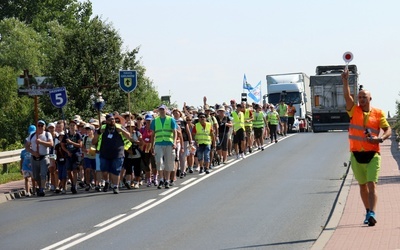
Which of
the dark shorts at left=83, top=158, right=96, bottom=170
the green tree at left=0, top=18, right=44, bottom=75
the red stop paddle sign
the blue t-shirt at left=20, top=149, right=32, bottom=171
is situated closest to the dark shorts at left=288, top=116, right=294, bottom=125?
the dark shorts at left=83, top=158, right=96, bottom=170

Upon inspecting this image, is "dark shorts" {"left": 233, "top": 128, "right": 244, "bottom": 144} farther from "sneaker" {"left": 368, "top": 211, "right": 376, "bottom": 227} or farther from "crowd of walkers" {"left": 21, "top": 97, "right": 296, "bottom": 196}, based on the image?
"sneaker" {"left": 368, "top": 211, "right": 376, "bottom": 227}

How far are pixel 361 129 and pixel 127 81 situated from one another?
18.9 metres

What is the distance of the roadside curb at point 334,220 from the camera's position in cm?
1559

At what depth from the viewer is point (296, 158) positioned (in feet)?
121

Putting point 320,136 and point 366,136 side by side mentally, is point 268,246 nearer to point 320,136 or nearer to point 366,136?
point 366,136

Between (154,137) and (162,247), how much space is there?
37.0 feet

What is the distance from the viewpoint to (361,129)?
17.0 m

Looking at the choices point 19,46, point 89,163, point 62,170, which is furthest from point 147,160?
point 19,46

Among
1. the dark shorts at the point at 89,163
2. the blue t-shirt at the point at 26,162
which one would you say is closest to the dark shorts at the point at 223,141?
the dark shorts at the point at 89,163

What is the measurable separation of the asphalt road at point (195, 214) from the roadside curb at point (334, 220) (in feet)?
0.66

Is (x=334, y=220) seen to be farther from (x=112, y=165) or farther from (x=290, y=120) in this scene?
(x=290, y=120)

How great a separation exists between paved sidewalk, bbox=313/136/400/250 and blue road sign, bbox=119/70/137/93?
11512 millimetres

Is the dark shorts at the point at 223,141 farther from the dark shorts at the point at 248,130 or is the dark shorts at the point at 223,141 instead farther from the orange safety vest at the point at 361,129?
the orange safety vest at the point at 361,129

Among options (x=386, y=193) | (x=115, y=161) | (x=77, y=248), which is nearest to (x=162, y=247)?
(x=77, y=248)
